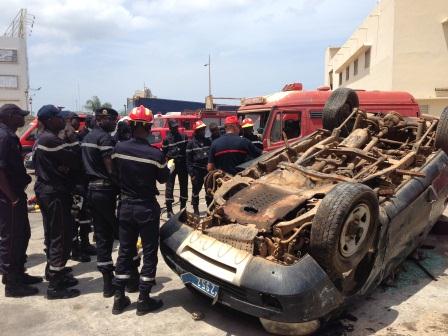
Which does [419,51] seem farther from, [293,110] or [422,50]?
[293,110]

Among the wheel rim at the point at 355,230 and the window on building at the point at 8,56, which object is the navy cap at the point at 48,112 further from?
the window on building at the point at 8,56

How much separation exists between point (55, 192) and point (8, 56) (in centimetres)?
4536

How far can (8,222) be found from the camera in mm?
4410

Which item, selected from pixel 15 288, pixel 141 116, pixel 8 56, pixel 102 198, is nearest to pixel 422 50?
pixel 141 116

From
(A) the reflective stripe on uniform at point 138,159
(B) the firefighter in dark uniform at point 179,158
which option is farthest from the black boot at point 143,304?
(B) the firefighter in dark uniform at point 179,158

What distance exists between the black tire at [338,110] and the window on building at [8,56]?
44690mm

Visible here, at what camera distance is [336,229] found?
324cm

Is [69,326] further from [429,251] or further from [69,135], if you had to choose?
[429,251]

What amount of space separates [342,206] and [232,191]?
1.54 meters

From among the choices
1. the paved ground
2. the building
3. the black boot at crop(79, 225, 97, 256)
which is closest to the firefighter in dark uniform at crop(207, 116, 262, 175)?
the black boot at crop(79, 225, 97, 256)

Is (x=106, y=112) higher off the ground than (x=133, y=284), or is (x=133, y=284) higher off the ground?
(x=106, y=112)

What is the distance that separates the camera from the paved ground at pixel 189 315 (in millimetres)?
3619

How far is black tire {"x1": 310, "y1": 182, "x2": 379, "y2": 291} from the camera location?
3.25m

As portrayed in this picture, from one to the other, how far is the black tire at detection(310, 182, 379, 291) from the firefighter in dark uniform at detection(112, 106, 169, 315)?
1424 mm
